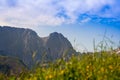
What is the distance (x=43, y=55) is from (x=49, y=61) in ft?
0.82

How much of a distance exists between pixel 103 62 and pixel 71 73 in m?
1.31

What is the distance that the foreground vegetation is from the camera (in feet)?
24.5

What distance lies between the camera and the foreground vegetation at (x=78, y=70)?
24.5 feet

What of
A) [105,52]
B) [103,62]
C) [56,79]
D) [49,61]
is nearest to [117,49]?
[105,52]

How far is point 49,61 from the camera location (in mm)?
8578

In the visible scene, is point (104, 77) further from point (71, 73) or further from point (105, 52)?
point (105, 52)

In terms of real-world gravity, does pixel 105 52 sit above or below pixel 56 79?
above

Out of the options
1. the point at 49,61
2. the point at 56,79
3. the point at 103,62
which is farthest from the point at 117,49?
the point at 56,79

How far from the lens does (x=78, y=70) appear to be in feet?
26.4

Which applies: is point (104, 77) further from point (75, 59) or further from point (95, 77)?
point (75, 59)

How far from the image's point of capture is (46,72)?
798 cm

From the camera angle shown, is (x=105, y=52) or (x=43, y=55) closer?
(x=43, y=55)

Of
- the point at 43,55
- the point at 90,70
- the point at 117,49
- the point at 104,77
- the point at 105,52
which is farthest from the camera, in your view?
the point at 117,49

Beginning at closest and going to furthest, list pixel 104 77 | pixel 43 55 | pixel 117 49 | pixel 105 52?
pixel 104 77 → pixel 43 55 → pixel 105 52 → pixel 117 49
